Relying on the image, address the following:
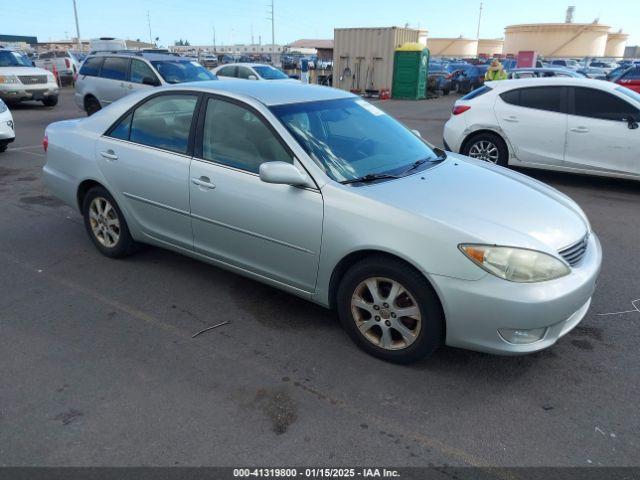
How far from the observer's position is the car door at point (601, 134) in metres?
6.84

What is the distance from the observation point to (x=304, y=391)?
9.61 ft

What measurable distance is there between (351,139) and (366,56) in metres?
20.7

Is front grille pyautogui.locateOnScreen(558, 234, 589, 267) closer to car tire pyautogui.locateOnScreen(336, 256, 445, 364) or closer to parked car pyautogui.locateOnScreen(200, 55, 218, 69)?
car tire pyautogui.locateOnScreen(336, 256, 445, 364)

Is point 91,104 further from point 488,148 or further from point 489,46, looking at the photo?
point 489,46

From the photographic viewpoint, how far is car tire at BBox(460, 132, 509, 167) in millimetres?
7836

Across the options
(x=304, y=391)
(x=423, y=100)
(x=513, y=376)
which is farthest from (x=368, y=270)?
(x=423, y=100)

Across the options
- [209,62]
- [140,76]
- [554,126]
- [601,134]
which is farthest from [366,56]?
[209,62]

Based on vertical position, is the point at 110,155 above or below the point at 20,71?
below

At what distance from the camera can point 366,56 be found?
23.0 metres

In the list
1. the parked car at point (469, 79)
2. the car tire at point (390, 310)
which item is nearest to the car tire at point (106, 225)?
the car tire at point (390, 310)

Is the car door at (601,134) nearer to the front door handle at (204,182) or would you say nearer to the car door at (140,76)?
the front door handle at (204,182)

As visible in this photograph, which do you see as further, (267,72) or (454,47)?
(454,47)

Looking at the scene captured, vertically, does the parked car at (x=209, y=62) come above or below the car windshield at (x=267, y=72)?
below

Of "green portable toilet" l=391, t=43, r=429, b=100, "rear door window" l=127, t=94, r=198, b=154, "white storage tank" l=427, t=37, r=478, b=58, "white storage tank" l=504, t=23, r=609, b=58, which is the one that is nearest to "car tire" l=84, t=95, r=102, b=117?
"rear door window" l=127, t=94, r=198, b=154
